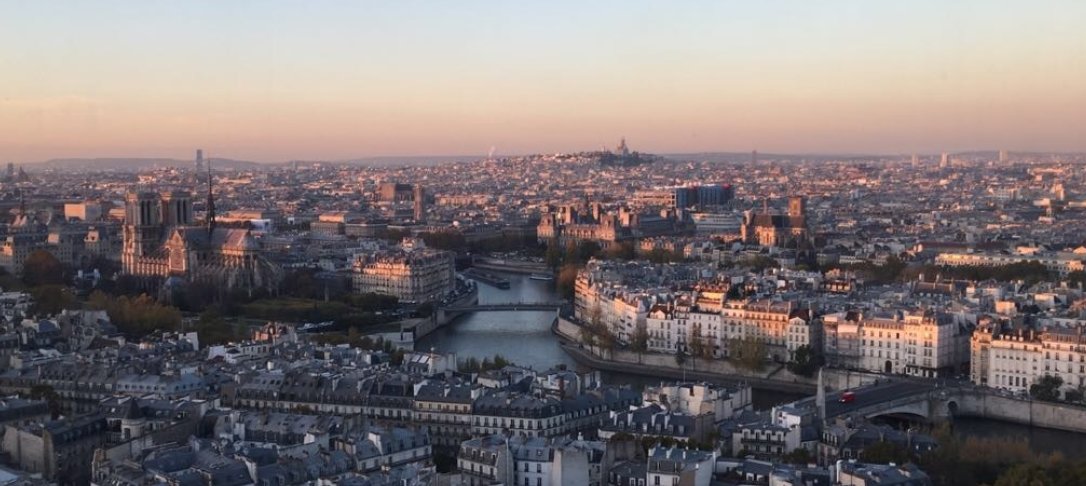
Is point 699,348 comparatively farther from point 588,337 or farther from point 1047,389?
point 1047,389

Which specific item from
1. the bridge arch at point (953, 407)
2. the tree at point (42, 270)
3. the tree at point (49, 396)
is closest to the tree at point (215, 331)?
the tree at point (49, 396)

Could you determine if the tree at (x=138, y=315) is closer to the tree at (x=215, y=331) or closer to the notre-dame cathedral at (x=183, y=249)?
the tree at (x=215, y=331)

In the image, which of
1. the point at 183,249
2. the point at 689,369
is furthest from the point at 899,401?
the point at 183,249

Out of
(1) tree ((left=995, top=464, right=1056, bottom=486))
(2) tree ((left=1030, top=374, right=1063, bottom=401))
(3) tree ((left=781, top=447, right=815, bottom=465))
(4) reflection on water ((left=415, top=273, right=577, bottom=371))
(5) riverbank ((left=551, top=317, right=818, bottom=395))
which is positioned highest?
(1) tree ((left=995, top=464, right=1056, bottom=486))

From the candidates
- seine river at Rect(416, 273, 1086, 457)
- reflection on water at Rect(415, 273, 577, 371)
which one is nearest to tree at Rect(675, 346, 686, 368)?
seine river at Rect(416, 273, 1086, 457)

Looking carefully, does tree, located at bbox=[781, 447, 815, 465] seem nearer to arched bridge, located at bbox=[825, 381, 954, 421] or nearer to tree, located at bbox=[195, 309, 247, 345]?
arched bridge, located at bbox=[825, 381, 954, 421]

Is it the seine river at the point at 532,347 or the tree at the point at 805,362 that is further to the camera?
the tree at the point at 805,362

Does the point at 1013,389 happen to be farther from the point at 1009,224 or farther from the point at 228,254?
the point at 1009,224
